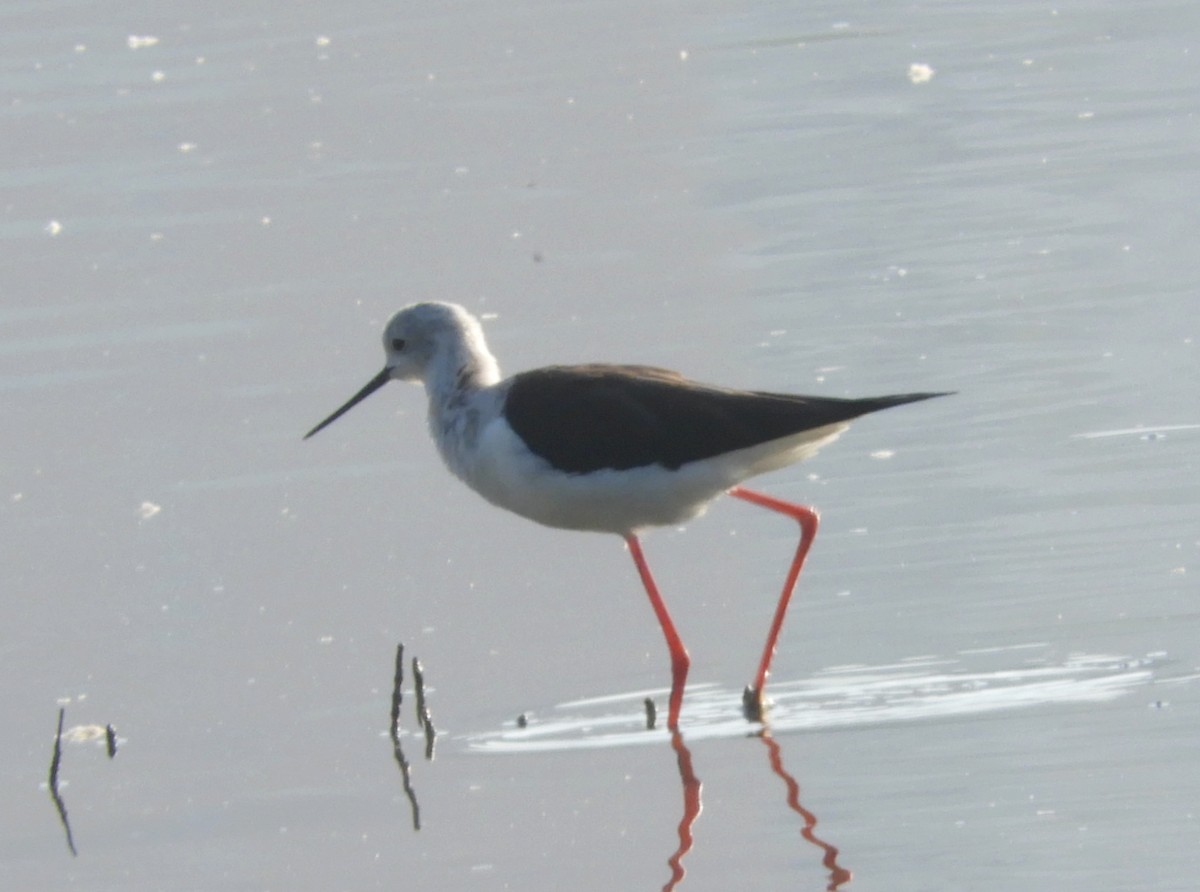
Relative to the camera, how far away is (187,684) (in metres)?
5.80

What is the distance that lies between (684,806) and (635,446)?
4.27 feet

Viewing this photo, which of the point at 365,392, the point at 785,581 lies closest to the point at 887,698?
the point at 785,581

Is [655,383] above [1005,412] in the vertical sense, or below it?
above

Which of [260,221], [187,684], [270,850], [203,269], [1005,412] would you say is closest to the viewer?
[270,850]

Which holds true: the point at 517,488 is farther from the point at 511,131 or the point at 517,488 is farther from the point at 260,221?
the point at 511,131

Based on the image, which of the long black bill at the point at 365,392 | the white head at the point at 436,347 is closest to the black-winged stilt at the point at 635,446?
the white head at the point at 436,347

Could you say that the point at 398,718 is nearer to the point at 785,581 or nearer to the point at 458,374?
the point at 785,581

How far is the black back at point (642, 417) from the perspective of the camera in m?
5.79

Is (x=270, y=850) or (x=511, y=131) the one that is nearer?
(x=270, y=850)

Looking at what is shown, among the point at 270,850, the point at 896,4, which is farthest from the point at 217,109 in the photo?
the point at 270,850

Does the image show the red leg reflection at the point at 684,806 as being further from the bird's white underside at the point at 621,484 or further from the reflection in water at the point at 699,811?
the bird's white underside at the point at 621,484

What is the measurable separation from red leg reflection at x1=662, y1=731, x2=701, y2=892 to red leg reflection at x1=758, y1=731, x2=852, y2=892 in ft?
0.54

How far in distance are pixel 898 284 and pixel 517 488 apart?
9.49 feet

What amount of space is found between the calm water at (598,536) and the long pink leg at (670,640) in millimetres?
77
